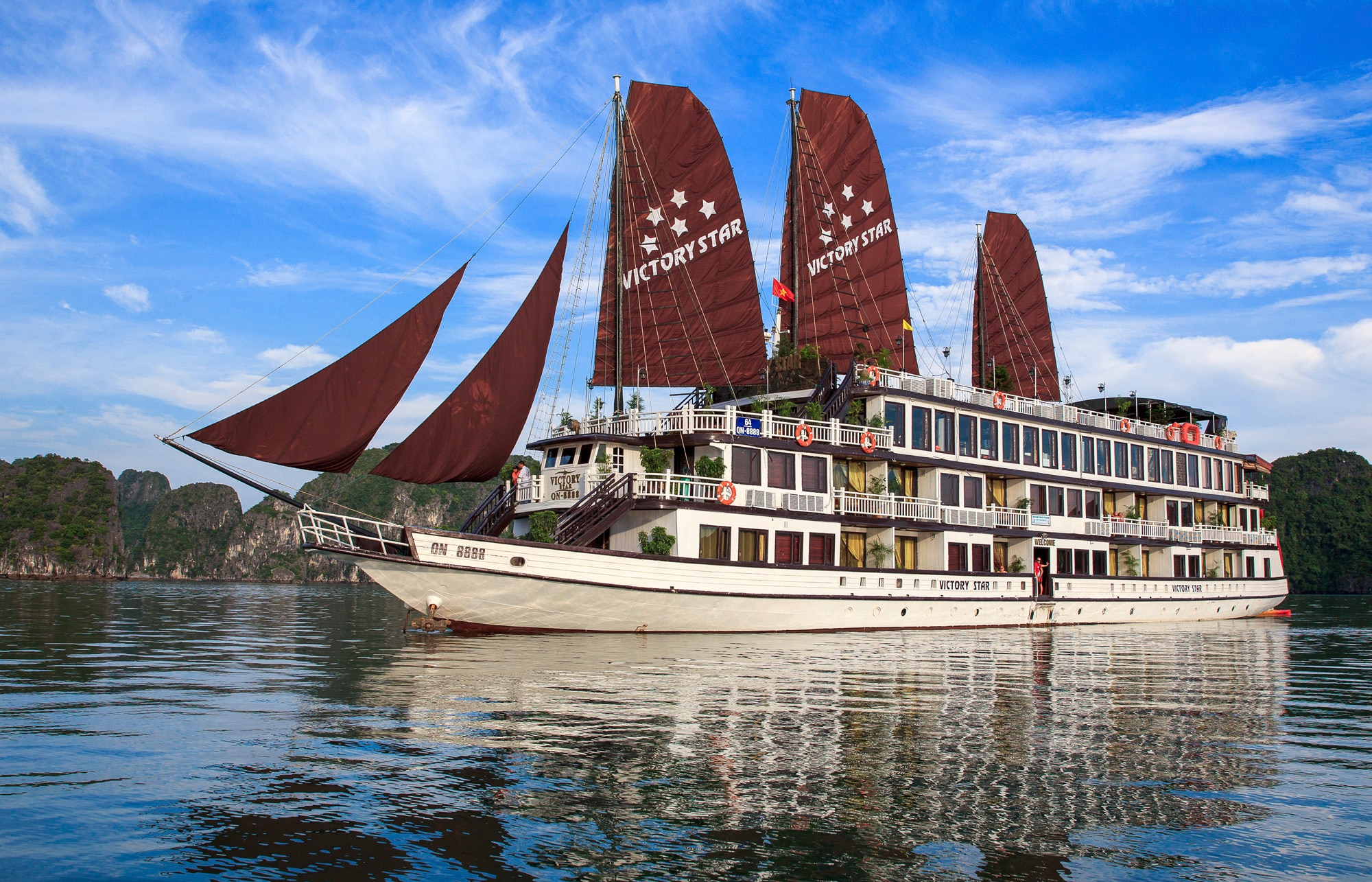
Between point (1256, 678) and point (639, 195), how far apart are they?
22.5 meters

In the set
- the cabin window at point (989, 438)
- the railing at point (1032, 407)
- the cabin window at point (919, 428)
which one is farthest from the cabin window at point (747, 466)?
the cabin window at point (989, 438)

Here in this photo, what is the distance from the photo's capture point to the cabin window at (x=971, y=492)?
107ft

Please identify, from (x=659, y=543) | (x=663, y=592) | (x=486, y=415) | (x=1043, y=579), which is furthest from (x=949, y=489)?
(x=486, y=415)

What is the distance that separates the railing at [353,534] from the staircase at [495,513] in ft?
17.7

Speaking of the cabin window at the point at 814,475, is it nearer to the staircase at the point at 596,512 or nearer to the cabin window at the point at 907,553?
the cabin window at the point at 907,553

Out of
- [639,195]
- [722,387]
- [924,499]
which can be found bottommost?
[924,499]

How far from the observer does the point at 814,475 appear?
2791 centimetres

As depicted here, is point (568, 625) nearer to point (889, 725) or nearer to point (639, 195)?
point (889, 725)

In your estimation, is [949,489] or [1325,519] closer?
[949,489]

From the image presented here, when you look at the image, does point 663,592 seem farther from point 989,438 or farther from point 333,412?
point 989,438

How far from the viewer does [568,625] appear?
75.4 ft

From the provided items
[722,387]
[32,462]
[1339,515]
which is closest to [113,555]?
[32,462]

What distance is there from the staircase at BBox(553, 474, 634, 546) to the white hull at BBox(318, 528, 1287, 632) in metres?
1.46

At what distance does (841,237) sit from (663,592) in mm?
20849
